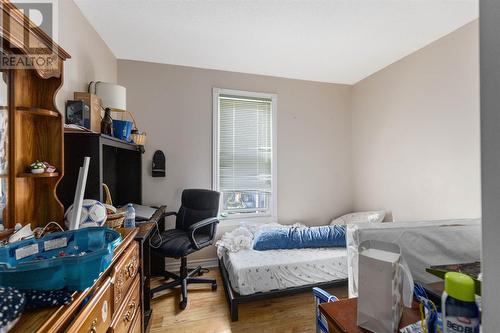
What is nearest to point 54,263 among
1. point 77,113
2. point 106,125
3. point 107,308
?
point 107,308

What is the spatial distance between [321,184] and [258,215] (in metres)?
1.07

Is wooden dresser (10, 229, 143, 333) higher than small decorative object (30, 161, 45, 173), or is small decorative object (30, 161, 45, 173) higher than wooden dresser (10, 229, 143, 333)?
small decorative object (30, 161, 45, 173)

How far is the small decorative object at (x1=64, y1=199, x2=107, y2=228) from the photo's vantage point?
3.93 feet

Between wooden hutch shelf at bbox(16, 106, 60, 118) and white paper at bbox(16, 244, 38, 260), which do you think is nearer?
white paper at bbox(16, 244, 38, 260)

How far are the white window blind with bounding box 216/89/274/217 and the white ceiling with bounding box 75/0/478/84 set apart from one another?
0.54 m

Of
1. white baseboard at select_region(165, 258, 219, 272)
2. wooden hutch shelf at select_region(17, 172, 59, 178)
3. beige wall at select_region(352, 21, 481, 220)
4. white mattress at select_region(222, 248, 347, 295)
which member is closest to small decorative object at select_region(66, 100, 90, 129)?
wooden hutch shelf at select_region(17, 172, 59, 178)

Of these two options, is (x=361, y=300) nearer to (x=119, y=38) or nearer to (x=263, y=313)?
(x=263, y=313)

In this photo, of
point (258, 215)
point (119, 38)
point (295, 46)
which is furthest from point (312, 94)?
point (119, 38)

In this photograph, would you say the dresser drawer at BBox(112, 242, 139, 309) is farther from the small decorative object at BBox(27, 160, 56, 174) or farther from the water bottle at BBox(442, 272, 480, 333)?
the water bottle at BBox(442, 272, 480, 333)

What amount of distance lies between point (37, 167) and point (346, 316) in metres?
1.50

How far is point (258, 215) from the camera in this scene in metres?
3.08

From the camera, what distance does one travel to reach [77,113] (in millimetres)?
1503

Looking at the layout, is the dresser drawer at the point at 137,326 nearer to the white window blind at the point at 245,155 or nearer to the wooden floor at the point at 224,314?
the wooden floor at the point at 224,314

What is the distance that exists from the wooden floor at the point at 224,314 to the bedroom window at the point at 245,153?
1.06 m
